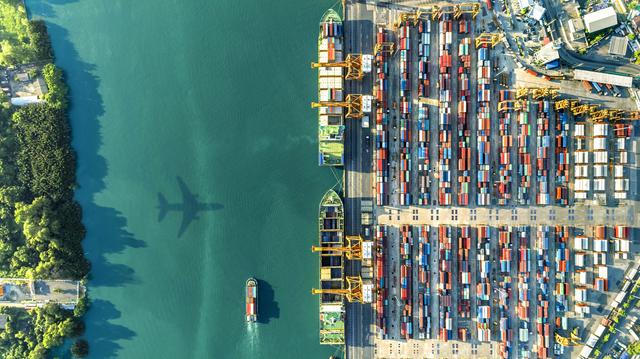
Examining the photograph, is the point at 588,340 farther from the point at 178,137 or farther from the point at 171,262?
the point at 178,137

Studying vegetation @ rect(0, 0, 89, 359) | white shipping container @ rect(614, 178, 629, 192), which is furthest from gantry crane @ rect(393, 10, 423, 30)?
vegetation @ rect(0, 0, 89, 359)

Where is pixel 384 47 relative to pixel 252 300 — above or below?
above

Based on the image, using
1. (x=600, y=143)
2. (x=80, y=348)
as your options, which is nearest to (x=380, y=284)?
(x=600, y=143)

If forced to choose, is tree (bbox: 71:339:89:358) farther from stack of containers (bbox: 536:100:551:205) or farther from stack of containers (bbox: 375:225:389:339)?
stack of containers (bbox: 536:100:551:205)

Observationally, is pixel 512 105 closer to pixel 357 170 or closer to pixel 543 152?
pixel 543 152

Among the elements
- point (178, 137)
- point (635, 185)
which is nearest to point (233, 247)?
point (178, 137)
